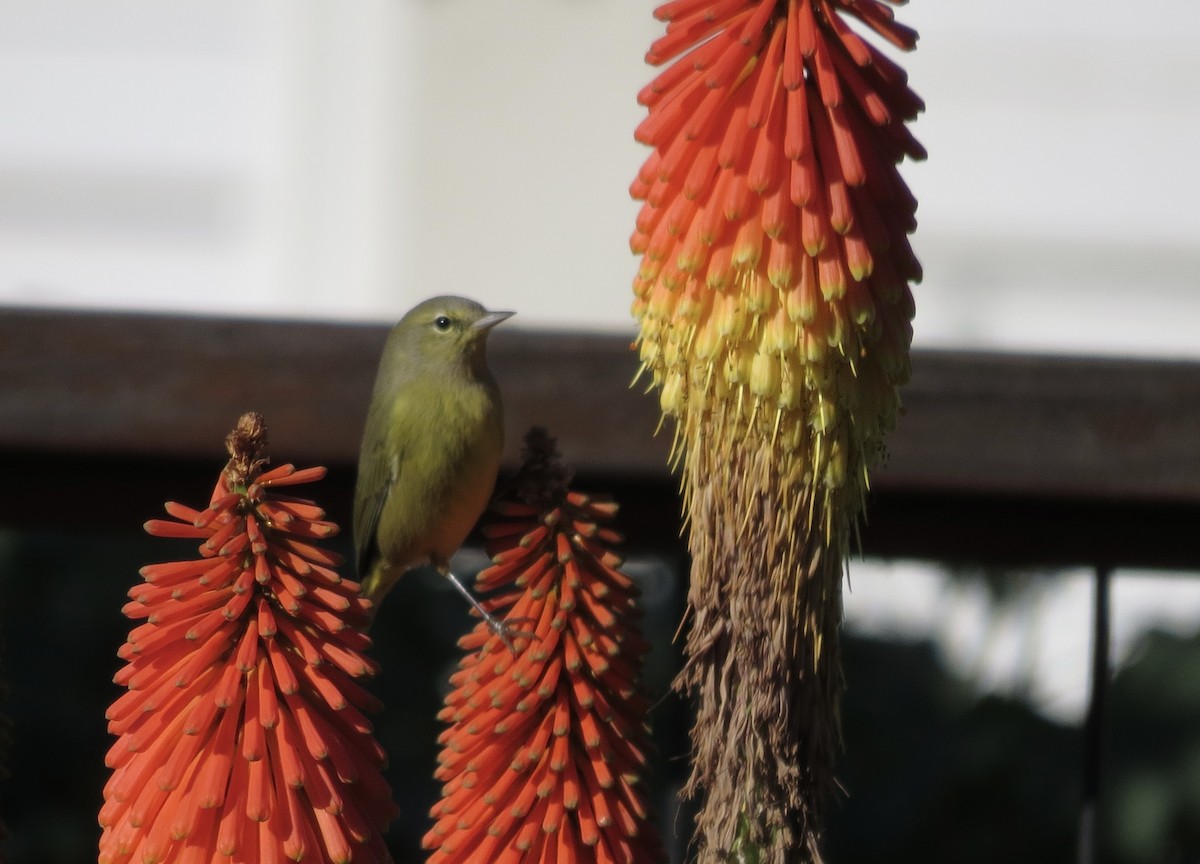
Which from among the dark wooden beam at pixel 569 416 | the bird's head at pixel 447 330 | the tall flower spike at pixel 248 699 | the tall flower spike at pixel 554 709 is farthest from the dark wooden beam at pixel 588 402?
the tall flower spike at pixel 248 699

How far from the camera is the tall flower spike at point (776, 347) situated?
4.85 feet

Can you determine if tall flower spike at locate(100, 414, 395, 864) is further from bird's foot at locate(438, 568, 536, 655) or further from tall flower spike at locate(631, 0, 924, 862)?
tall flower spike at locate(631, 0, 924, 862)

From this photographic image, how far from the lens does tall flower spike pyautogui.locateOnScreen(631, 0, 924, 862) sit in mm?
1478

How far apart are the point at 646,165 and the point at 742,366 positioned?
0.92 feet

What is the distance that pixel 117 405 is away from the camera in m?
2.55

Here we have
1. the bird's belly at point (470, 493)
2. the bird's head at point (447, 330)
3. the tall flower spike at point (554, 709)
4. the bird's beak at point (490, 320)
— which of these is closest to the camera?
the tall flower spike at point (554, 709)

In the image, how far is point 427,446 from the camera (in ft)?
8.96

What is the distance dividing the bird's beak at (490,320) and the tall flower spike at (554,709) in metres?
1.13

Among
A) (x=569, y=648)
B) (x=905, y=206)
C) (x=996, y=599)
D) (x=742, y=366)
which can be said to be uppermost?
(x=905, y=206)

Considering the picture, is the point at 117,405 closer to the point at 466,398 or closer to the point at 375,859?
the point at 466,398

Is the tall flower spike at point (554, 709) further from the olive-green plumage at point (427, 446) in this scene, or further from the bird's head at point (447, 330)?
the bird's head at point (447, 330)

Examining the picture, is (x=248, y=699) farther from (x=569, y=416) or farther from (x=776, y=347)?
(x=569, y=416)

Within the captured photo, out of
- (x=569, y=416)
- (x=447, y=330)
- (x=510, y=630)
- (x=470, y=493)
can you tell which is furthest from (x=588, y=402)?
(x=510, y=630)

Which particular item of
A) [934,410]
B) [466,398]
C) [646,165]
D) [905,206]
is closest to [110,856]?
[646,165]
